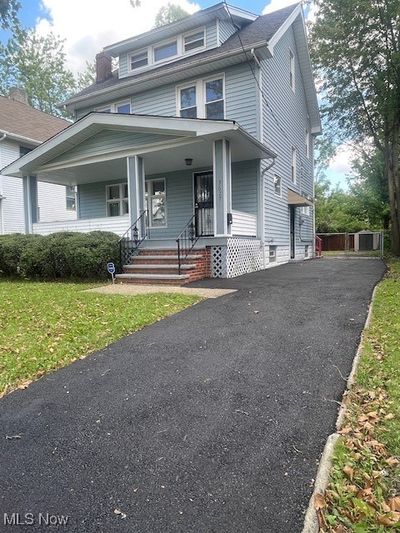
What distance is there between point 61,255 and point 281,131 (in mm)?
9906

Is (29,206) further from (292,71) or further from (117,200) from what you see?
(292,71)

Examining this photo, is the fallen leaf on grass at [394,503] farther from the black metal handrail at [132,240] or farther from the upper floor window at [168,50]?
the upper floor window at [168,50]

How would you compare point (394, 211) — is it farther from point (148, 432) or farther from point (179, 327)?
point (148, 432)

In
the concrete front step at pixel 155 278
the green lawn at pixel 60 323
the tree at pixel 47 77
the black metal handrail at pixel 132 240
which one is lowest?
the green lawn at pixel 60 323

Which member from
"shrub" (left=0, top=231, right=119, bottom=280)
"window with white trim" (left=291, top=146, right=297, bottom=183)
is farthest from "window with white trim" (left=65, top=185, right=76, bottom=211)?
"window with white trim" (left=291, top=146, right=297, bottom=183)

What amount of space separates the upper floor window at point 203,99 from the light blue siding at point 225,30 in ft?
6.19

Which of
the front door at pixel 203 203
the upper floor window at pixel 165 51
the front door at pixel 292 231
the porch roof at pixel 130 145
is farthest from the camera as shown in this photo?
the front door at pixel 292 231

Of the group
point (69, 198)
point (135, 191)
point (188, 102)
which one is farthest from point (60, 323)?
point (69, 198)

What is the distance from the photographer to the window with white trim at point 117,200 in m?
15.3

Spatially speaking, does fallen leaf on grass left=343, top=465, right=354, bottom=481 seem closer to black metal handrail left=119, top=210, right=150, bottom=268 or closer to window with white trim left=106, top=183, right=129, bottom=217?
black metal handrail left=119, top=210, right=150, bottom=268

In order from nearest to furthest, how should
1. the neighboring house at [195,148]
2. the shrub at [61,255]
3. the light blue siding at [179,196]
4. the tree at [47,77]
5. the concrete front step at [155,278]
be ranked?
1. the concrete front step at [155,278]
2. the shrub at [61,255]
3. the neighboring house at [195,148]
4. the light blue siding at [179,196]
5. the tree at [47,77]

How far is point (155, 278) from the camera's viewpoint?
9.46 metres

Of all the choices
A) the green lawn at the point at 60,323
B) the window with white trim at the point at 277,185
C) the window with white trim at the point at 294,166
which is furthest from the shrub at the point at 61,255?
the window with white trim at the point at 294,166

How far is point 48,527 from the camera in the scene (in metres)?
1.77
